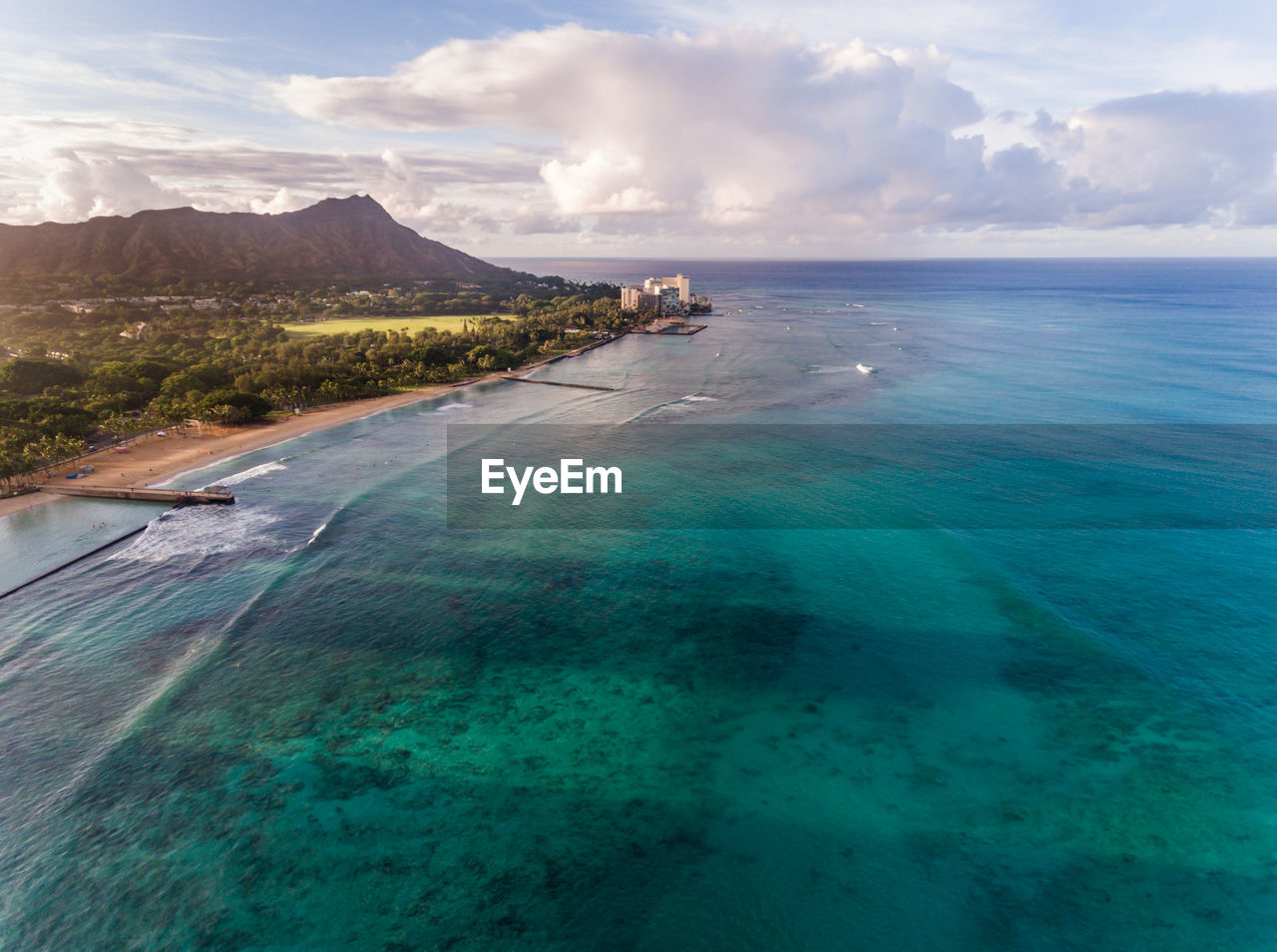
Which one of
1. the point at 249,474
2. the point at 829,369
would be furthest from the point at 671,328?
the point at 249,474

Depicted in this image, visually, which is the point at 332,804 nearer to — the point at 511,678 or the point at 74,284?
the point at 511,678

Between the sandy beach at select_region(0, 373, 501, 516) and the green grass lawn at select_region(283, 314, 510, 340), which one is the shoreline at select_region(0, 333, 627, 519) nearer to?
the sandy beach at select_region(0, 373, 501, 516)

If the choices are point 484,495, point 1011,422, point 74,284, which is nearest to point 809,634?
point 484,495

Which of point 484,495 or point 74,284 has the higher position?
point 74,284

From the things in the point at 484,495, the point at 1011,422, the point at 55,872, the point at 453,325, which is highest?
the point at 453,325

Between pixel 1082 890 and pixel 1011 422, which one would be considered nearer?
pixel 1082 890

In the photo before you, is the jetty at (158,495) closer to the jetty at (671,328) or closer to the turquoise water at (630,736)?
the turquoise water at (630,736)

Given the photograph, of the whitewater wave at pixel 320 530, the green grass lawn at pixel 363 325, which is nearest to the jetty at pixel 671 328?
the green grass lawn at pixel 363 325
